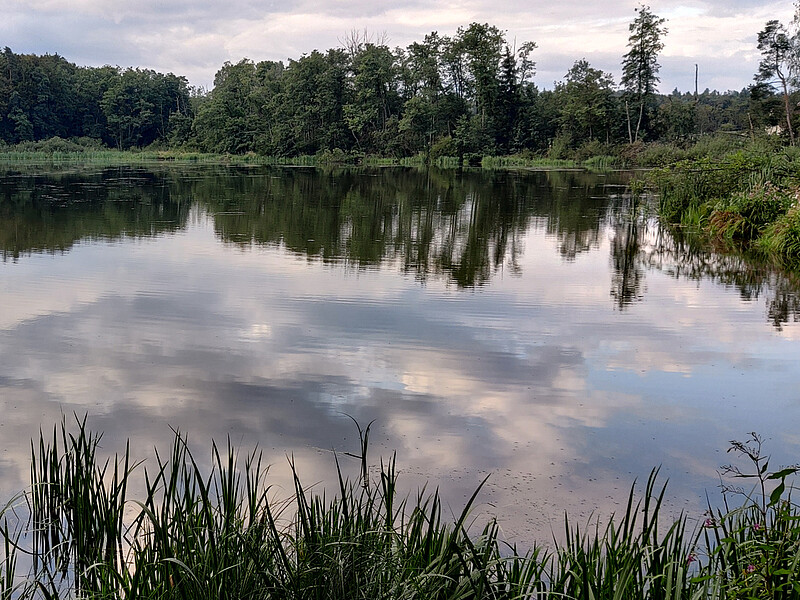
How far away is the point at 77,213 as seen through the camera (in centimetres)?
Answer: 1684

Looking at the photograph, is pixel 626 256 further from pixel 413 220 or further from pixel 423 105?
pixel 423 105

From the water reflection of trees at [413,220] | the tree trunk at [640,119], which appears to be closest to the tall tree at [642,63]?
the tree trunk at [640,119]

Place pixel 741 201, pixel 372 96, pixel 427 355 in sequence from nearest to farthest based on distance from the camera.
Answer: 1. pixel 427 355
2. pixel 741 201
3. pixel 372 96

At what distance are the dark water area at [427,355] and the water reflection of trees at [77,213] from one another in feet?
0.59

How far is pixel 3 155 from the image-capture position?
5588cm

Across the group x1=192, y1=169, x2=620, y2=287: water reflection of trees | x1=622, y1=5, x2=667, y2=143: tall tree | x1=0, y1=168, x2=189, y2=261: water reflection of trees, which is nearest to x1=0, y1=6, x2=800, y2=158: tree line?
x1=622, y1=5, x2=667, y2=143: tall tree

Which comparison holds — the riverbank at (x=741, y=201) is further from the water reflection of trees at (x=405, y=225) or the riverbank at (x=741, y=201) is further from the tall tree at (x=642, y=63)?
the tall tree at (x=642, y=63)

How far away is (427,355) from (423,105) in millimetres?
48721

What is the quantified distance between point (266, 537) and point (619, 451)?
2461 mm

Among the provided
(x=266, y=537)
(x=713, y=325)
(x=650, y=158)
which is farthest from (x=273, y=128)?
(x=266, y=537)

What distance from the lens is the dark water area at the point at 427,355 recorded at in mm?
4367

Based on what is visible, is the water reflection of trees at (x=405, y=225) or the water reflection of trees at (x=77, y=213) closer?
the water reflection of trees at (x=405, y=225)

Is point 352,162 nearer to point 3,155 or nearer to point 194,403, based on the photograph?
point 3,155

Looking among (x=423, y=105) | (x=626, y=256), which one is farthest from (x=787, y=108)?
(x=626, y=256)
